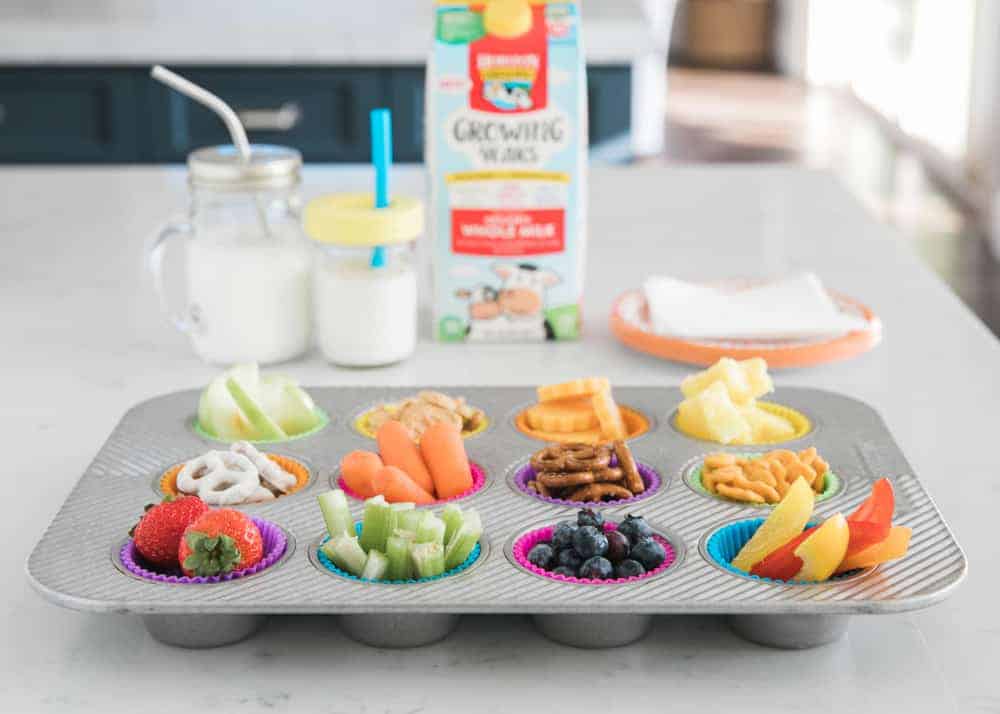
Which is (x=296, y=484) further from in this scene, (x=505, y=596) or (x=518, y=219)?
(x=518, y=219)

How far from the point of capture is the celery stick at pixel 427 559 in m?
0.91

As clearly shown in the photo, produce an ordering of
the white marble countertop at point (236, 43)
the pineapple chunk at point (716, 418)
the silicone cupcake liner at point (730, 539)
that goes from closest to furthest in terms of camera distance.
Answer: the silicone cupcake liner at point (730, 539) → the pineapple chunk at point (716, 418) → the white marble countertop at point (236, 43)

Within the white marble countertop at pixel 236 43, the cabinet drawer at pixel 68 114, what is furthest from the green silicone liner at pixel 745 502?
the cabinet drawer at pixel 68 114

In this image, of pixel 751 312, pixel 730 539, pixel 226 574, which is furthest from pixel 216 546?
pixel 751 312

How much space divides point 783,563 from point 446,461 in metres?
0.27

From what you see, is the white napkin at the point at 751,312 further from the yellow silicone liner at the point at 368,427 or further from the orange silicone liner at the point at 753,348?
the yellow silicone liner at the point at 368,427

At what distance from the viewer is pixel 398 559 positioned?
915 millimetres

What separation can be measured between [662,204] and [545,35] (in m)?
0.80

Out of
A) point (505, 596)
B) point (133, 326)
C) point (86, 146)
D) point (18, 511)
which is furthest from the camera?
point (86, 146)

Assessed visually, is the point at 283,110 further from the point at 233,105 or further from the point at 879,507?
the point at 879,507

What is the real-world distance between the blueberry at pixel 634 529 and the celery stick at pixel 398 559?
146mm

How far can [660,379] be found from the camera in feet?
4.69

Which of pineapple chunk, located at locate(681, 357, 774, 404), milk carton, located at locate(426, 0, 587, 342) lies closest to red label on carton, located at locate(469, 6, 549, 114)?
milk carton, located at locate(426, 0, 587, 342)

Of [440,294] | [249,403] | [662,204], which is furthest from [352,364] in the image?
[662,204]
